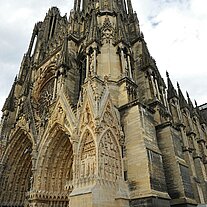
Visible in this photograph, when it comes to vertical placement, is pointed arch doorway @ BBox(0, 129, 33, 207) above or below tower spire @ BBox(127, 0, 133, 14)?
below

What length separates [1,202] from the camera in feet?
39.7

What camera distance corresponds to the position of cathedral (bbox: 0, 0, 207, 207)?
8.10 metres

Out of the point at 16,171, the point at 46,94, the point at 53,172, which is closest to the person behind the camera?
the point at 53,172

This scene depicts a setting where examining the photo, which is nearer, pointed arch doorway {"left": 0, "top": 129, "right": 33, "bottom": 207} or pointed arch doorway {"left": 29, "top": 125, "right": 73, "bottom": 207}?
pointed arch doorway {"left": 29, "top": 125, "right": 73, "bottom": 207}

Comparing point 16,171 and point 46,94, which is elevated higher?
point 46,94

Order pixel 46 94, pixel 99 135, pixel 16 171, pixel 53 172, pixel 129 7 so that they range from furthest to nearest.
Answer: pixel 129 7 < pixel 46 94 < pixel 16 171 < pixel 53 172 < pixel 99 135

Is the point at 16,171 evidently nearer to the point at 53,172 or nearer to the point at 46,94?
the point at 53,172

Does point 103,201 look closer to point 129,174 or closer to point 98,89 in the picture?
point 129,174

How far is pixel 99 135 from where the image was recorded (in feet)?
27.7

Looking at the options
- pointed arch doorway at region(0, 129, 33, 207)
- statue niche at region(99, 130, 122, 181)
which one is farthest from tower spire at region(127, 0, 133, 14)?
statue niche at region(99, 130, 122, 181)

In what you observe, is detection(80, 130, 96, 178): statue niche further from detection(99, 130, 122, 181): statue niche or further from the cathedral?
detection(99, 130, 122, 181): statue niche

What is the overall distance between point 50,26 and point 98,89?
15.3 meters

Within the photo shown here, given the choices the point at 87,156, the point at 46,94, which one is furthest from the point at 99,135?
the point at 46,94

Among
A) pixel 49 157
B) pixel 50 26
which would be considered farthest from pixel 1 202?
pixel 50 26
